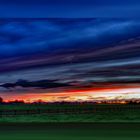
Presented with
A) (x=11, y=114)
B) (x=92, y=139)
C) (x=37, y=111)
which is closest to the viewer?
(x=92, y=139)

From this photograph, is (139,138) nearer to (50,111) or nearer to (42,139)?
(42,139)

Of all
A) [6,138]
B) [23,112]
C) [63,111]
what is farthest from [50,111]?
[6,138]

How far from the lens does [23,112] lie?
4828cm

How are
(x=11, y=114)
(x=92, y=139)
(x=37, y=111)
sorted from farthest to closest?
(x=37, y=111), (x=11, y=114), (x=92, y=139)

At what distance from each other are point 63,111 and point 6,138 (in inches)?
1239

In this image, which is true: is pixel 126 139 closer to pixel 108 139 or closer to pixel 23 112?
pixel 108 139

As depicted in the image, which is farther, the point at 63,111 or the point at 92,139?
the point at 63,111

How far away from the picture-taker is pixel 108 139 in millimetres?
19688

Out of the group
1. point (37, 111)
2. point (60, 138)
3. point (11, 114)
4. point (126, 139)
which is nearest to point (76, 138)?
point (60, 138)

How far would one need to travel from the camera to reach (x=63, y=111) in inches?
2040

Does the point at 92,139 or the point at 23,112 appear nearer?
the point at 92,139

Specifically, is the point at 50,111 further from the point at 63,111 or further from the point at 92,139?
the point at 92,139

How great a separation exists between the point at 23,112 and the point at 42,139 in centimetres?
2859

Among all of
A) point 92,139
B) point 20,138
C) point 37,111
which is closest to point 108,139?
point 92,139
